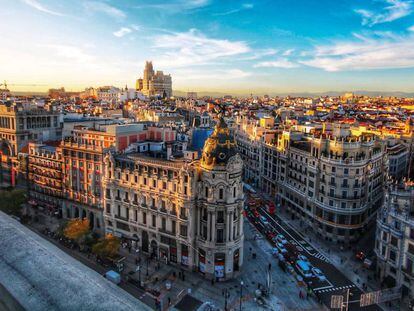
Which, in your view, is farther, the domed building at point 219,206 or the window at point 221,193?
the window at point 221,193

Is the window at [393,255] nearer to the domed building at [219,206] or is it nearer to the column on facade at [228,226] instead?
the domed building at [219,206]

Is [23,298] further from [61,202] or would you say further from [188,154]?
[61,202]

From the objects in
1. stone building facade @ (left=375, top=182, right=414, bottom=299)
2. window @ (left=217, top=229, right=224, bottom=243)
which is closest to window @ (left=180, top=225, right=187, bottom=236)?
window @ (left=217, top=229, right=224, bottom=243)

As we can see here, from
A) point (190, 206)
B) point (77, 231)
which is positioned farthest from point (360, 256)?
point (77, 231)

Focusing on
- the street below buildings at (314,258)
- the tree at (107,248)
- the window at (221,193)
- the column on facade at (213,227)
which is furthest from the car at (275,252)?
the tree at (107,248)

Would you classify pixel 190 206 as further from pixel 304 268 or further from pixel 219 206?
pixel 304 268

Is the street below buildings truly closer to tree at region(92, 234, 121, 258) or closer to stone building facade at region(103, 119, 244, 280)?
stone building facade at region(103, 119, 244, 280)
